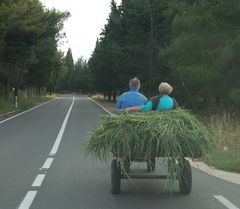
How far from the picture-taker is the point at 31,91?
92875mm

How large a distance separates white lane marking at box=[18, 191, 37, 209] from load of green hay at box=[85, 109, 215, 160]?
127 centimetres

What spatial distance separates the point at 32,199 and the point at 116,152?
1.53 m

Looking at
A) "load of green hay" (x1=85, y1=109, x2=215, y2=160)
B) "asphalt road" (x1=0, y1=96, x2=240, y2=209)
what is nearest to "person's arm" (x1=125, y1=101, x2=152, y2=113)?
"load of green hay" (x1=85, y1=109, x2=215, y2=160)

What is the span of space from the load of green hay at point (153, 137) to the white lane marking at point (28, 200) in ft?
4.16

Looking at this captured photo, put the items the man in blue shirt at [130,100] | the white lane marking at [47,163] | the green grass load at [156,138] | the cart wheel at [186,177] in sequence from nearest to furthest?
the green grass load at [156,138] → the cart wheel at [186,177] → the man in blue shirt at [130,100] → the white lane marking at [47,163]

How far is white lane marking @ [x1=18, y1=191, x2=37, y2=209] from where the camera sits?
28.9 ft

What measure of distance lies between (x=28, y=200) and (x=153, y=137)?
2.20 meters

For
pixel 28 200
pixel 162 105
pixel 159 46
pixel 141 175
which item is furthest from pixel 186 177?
pixel 159 46

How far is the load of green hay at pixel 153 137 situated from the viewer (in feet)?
29.9

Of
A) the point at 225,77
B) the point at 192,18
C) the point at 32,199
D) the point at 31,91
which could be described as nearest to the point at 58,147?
→ the point at 32,199

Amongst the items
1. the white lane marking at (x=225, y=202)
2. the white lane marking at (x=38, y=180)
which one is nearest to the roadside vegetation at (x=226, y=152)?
the white lane marking at (x=225, y=202)

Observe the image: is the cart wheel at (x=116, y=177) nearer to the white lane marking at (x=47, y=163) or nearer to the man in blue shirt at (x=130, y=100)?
the man in blue shirt at (x=130, y=100)

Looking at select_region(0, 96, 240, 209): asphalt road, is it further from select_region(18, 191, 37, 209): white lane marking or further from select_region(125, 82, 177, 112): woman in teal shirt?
select_region(125, 82, 177, 112): woman in teal shirt

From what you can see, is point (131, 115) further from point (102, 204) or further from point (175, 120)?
point (102, 204)
